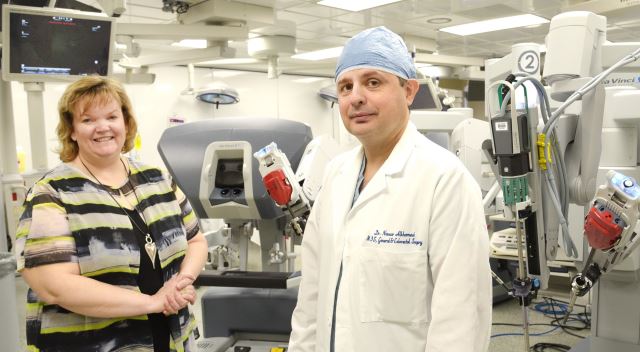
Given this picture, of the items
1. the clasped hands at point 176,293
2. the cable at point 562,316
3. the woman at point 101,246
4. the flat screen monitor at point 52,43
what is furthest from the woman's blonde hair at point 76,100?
the cable at point 562,316

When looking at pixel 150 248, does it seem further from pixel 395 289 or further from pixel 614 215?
pixel 614 215

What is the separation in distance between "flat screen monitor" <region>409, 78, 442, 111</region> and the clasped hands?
6.92ft

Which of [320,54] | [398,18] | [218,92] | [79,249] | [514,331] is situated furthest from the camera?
[320,54]

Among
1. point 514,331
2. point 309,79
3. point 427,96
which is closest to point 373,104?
point 427,96

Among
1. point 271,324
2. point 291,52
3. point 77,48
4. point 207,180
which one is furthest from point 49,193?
point 291,52

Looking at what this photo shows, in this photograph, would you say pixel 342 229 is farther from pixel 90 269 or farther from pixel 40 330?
pixel 40 330

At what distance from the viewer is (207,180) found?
247cm

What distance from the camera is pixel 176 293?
5.31ft

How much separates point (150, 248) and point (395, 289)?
768 millimetres

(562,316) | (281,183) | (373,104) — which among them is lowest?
(562,316)

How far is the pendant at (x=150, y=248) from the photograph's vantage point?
1.62m

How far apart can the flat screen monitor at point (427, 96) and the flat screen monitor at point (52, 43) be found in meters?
1.86

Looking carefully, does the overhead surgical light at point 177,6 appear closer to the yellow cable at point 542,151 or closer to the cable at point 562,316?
the yellow cable at point 542,151

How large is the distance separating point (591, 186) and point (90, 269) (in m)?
1.91
